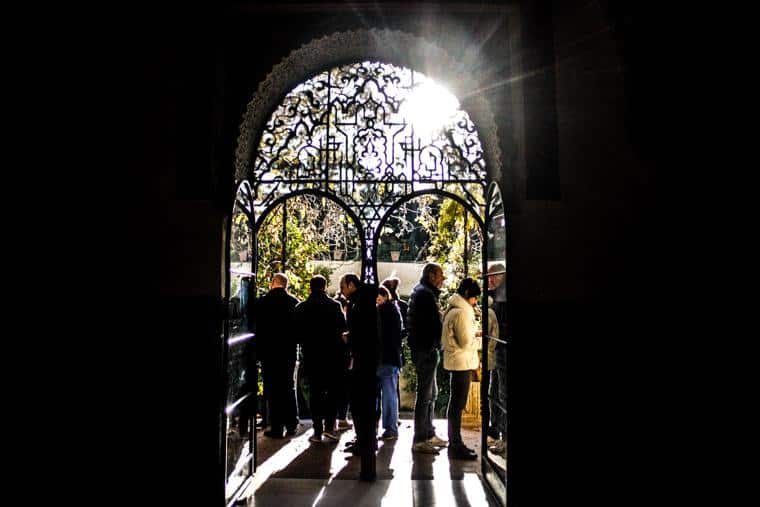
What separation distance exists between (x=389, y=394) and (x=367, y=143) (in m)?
2.27

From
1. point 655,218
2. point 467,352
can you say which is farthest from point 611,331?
point 467,352

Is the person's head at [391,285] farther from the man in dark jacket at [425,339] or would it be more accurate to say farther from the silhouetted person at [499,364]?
the silhouetted person at [499,364]

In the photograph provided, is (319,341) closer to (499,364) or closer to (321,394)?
(321,394)

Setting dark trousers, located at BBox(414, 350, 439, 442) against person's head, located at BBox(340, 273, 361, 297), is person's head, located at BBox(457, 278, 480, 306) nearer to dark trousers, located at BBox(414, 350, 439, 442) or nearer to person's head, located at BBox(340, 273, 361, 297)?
dark trousers, located at BBox(414, 350, 439, 442)

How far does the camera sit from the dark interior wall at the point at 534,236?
10.6 feet

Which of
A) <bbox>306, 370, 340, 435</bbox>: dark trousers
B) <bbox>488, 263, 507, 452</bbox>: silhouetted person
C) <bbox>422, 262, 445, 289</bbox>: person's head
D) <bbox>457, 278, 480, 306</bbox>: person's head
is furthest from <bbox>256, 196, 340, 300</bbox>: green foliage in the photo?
Answer: <bbox>488, 263, 507, 452</bbox>: silhouetted person

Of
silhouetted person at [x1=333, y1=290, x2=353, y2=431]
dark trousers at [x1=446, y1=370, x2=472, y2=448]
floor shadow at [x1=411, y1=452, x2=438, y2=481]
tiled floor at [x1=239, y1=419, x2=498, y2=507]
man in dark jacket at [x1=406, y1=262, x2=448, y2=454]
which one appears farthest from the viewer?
silhouetted person at [x1=333, y1=290, x2=353, y2=431]

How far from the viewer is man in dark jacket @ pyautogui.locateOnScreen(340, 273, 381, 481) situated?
398 centimetres

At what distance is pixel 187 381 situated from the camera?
325 cm

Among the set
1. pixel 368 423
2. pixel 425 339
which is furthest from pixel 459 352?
pixel 368 423

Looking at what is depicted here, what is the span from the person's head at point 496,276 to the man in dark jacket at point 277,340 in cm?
186

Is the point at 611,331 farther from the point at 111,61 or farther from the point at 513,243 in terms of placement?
the point at 111,61

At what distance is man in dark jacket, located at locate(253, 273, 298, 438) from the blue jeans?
2.81 ft

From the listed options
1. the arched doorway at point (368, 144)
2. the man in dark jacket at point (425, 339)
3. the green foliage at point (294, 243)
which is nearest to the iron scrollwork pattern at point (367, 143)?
the arched doorway at point (368, 144)
